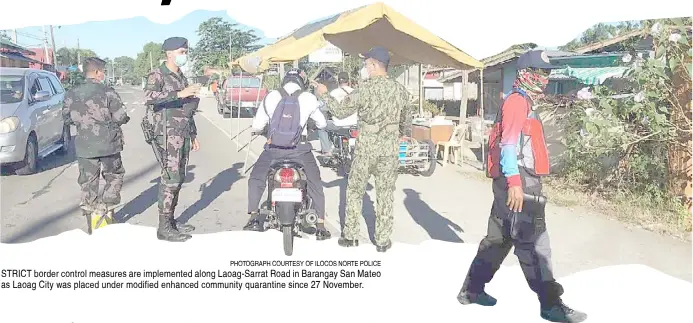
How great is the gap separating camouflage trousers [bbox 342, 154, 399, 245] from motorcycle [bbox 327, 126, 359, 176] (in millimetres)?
2976

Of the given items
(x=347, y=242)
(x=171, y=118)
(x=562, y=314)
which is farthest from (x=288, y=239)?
(x=562, y=314)

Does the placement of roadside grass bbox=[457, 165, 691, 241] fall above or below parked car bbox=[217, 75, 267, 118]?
below

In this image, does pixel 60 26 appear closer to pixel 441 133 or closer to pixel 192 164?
pixel 192 164

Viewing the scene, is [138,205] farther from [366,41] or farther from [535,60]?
[535,60]

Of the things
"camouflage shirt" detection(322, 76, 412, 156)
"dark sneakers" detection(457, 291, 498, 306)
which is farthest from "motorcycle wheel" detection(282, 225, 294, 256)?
"dark sneakers" detection(457, 291, 498, 306)

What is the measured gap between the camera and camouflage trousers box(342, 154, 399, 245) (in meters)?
4.52

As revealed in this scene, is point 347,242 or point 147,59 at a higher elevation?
point 147,59

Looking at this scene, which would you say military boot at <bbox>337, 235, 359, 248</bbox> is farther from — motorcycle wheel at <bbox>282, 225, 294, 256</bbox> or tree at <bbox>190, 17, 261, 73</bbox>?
tree at <bbox>190, 17, 261, 73</bbox>

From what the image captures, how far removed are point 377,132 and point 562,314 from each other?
6.05ft

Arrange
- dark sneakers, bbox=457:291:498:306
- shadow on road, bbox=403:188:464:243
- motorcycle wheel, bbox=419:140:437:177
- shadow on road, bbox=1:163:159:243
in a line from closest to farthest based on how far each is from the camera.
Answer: dark sneakers, bbox=457:291:498:306 → shadow on road, bbox=1:163:159:243 → shadow on road, bbox=403:188:464:243 → motorcycle wheel, bbox=419:140:437:177

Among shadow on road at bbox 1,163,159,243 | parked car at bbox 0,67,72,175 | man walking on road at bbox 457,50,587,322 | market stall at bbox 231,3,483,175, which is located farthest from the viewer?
parked car at bbox 0,67,72,175

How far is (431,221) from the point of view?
5723mm

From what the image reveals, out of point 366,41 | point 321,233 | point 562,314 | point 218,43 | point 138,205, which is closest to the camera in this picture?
point 562,314

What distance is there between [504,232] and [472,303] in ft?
1.70
